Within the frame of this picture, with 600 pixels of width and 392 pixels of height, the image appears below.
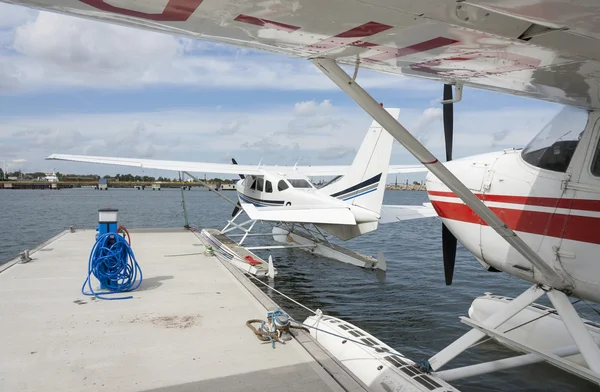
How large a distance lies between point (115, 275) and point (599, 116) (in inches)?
270

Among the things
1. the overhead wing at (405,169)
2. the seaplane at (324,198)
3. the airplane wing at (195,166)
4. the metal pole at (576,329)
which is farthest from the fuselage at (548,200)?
the overhead wing at (405,169)

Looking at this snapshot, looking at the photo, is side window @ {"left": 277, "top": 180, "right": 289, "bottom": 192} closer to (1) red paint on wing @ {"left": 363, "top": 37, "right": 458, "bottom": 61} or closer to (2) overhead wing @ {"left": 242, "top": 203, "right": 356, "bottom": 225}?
(2) overhead wing @ {"left": 242, "top": 203, "right": 356, "bottom": 225}

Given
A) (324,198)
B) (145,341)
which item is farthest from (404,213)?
(145,341)

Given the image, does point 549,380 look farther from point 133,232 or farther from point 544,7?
point 133,232

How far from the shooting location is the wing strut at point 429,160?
3281mm

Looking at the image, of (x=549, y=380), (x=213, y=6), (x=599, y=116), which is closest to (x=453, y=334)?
(x=549, y=380)

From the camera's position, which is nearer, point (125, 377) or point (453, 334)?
point (125, 377)

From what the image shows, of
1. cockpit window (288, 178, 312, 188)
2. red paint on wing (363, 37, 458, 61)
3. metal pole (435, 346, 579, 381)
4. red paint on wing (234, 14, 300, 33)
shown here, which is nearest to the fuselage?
metal pole (435, 346, 579, 381)

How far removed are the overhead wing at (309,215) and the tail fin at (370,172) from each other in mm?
670

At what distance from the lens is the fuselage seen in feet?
12.8

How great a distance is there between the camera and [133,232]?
14.9 metres

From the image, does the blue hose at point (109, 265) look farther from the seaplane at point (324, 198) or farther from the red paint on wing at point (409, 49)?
the red paint on wing at point (409, 49)

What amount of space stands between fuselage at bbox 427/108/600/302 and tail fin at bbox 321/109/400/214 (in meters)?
6.67

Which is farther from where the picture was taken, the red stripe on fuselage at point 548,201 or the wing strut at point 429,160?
the red stripe on fuselage at point 548,201
